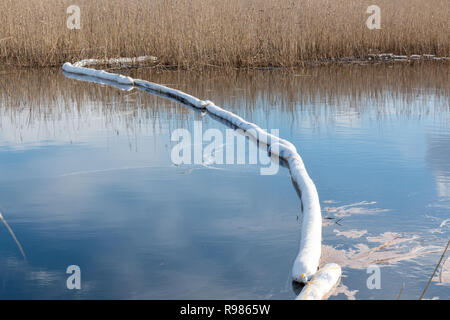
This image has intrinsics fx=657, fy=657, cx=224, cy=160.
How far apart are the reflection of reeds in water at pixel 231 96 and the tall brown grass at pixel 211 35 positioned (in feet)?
1.88

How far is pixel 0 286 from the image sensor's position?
269 centimetres

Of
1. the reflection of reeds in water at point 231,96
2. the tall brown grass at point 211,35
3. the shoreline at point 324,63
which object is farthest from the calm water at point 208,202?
the shoreline at point 324,63

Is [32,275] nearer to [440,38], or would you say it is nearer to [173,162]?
[173,162]

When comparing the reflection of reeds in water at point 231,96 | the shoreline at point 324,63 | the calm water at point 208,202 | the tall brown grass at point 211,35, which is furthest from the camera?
the shoreline at point 324,63

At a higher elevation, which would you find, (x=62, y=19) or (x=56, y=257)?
(x=62, y=19)

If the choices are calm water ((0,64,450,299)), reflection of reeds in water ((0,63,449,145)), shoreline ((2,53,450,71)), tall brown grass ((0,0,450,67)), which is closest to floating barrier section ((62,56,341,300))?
calm water ((0,64,450,299))

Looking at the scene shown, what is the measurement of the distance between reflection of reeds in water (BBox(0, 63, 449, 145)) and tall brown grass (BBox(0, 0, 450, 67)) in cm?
57

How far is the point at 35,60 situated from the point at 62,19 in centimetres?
94

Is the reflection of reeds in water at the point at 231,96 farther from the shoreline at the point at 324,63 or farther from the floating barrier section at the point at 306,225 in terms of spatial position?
the floating barrier section at the point at 306,225

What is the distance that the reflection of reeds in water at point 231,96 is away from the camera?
262 inches

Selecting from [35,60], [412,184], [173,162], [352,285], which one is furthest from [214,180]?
[35,60]

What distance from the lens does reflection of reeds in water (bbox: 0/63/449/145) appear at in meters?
6.64

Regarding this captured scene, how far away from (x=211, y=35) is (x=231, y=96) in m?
3.00

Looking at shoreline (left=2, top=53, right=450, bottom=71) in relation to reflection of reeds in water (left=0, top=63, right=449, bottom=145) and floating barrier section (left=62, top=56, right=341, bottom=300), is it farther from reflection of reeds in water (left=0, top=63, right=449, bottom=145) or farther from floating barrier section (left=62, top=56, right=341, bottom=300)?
floating barrier section (left=62, top=56, right=341, bottom=300)
